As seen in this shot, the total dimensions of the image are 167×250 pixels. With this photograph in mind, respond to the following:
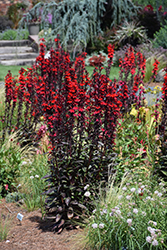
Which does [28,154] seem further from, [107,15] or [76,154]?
[107,15]

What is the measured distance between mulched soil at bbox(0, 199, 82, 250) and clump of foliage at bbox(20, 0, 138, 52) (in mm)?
7003

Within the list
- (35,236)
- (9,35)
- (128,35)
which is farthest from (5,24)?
(35,236)

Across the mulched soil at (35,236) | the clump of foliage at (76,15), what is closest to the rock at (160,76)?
the clump of foliage at (76,15)

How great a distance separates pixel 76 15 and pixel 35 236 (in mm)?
8796

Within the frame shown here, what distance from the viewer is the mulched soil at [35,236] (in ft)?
8.77

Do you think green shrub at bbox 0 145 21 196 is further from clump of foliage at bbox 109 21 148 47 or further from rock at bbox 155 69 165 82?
clump of foliage at bbox 109 21 148 47

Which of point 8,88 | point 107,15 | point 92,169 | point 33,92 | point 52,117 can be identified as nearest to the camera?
point 52,117

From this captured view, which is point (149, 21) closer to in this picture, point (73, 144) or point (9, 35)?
point (9, 35)

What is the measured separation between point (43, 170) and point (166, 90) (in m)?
1.71

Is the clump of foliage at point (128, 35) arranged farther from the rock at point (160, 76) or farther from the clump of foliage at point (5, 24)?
the clump of foliage at point (5, 24)

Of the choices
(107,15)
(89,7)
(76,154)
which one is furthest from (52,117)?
(107,15)

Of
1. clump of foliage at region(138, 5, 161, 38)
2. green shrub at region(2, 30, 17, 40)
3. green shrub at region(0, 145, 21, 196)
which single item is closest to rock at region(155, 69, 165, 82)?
clump of foliage at region(138, 5, 161, 38)

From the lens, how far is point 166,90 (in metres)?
3.41

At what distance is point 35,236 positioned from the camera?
284cm
